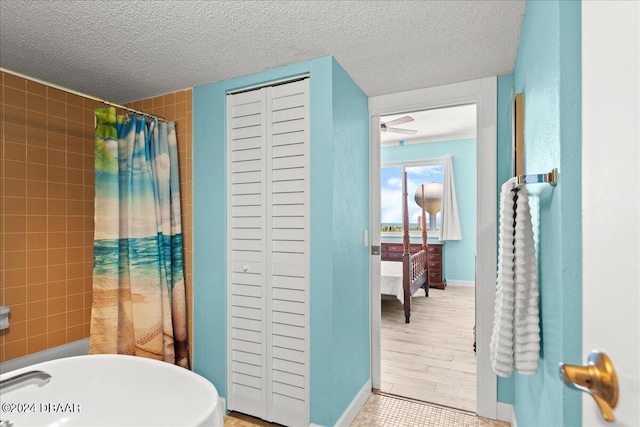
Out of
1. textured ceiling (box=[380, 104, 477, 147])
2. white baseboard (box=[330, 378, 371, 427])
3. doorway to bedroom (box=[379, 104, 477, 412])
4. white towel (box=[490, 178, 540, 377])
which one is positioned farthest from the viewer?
textured ceiling (box=[380, 104, 477, 147])

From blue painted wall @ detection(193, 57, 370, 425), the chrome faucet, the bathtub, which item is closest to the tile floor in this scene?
blue painted wall @ detection(193, 57, 370, 425)

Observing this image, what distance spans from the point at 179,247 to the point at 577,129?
7.80 ft

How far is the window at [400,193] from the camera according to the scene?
6297 mm

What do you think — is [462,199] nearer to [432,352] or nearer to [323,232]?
[432,352]

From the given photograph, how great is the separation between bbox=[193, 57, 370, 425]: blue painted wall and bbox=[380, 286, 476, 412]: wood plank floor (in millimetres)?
454

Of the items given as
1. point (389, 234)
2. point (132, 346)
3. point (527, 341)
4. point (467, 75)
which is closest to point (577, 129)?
point (527, 341)

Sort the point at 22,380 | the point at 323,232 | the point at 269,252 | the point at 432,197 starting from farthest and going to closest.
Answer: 1. the point at 432,197
2. the point at 269,252
3. the point at 323,232
4. the point at 22,380

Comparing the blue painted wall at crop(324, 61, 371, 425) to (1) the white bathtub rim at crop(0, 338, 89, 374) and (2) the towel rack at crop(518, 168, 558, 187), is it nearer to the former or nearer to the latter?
(2) the towel rack at crop(518, 168, 558, 187)

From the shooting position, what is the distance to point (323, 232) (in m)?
2.01

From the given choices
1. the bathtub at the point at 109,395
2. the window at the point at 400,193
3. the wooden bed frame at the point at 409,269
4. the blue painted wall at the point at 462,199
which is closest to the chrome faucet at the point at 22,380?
the bathtub at the point at 109,395

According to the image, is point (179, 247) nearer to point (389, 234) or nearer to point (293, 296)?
point (293, 296)

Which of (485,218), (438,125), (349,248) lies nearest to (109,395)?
(349,248)

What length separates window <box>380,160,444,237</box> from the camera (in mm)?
6297

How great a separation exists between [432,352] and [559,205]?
282 centimetres
